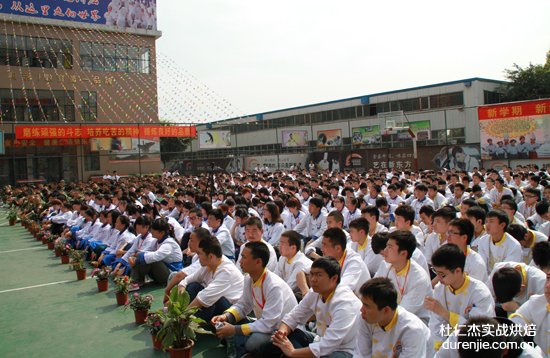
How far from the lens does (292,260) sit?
4.43m

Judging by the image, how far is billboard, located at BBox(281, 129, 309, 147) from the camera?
27734 millimetres

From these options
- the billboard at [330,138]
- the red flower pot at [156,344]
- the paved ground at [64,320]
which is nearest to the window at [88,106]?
the billboard at [330,138]

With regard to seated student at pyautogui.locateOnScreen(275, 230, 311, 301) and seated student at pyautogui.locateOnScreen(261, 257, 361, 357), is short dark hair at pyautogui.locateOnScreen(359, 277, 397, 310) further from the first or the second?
seated student at pyautogui.locateOnScreen(275, 230, 311, 301)

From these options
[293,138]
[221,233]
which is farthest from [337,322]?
[293,138]

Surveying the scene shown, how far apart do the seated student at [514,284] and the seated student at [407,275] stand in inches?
19.1

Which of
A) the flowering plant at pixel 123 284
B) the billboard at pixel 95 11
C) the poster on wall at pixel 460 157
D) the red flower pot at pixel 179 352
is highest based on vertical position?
the billboard at pixel 95 11

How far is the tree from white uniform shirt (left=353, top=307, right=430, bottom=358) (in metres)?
28.3

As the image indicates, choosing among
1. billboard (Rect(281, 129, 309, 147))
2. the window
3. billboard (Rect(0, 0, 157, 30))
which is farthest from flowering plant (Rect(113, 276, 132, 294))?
billboard (Rect(281, 129, 309, 147))

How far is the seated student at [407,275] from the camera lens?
3477 mm

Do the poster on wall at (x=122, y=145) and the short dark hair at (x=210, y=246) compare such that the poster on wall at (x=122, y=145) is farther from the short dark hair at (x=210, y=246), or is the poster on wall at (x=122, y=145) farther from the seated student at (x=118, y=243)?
the short dark hair at (x=210, y=246)

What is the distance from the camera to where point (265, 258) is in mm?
3641

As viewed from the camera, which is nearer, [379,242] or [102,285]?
[379,242]

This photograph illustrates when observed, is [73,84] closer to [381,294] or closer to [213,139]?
[213,139]

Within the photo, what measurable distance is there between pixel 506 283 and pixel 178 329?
2.45 m
